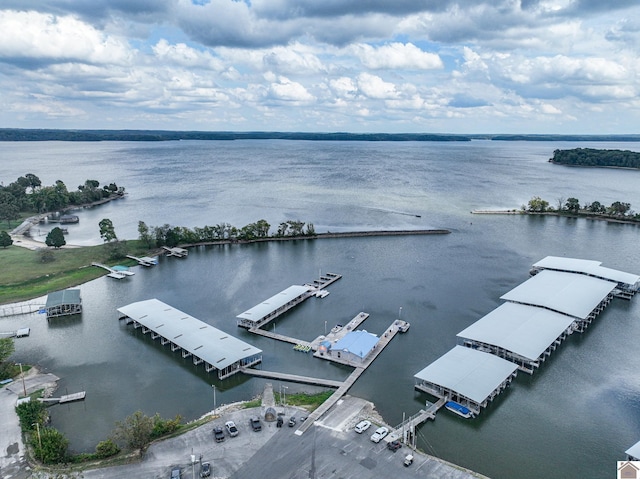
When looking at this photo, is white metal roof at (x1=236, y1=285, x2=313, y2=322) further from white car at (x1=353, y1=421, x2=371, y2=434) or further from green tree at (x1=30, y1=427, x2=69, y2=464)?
green tree at (x1=30, y1=427, x2=69, y2=464)

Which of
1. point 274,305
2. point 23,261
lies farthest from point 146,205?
point 274,305

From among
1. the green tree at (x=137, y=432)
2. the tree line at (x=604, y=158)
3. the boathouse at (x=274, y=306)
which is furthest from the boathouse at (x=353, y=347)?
the tree line at (x=604, y=158)

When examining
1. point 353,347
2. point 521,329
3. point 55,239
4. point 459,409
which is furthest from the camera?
point 55,239

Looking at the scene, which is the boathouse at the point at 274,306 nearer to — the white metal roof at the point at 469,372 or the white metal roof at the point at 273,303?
the white metal roof at the point at 273,303

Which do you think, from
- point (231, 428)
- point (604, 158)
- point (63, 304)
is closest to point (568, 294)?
point (231, 428)

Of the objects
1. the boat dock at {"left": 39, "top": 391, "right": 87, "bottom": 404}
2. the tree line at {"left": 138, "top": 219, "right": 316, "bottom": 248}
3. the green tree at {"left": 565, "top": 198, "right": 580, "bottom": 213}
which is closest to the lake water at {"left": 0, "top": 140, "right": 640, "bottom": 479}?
the boat dock at {"left": 39, "top": 391, "right": 87, "bottom": 404}

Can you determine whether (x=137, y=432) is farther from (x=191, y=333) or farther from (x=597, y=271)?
(x=597, y=271)

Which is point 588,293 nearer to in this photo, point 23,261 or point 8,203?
point 23,261
